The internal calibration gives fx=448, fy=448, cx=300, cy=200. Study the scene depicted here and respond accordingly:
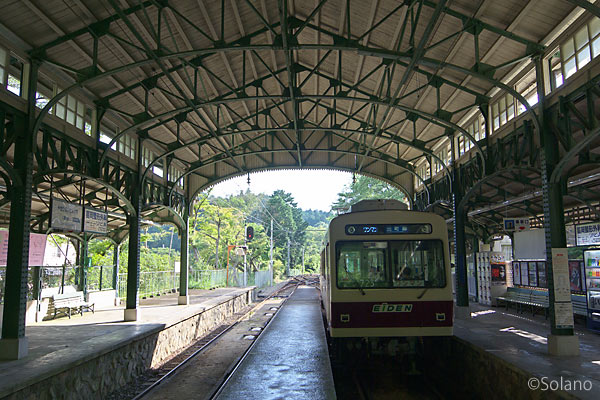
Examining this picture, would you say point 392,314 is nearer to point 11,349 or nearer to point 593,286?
point 593,286

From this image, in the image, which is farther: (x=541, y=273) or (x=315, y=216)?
(x=315, y=216)

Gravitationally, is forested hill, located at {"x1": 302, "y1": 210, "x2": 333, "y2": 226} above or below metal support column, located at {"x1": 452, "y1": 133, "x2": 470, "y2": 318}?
above

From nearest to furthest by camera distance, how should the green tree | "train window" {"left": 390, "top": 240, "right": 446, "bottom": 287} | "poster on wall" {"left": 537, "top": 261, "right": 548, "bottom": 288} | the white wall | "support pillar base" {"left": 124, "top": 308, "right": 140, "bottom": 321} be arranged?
"train window" {"left": 390, "top": 240, "right": 446, "bottom": 287} → "support pillar base" {"left": 124, "top": 308, "right": 140, "bottom": 321} → the white wall → "poster on wall" {"left": 537, "top": 261, "right": 548, "bottom": 288} → the green tree

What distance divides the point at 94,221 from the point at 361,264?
7.49 metres

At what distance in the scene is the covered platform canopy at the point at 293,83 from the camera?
7.59 meters

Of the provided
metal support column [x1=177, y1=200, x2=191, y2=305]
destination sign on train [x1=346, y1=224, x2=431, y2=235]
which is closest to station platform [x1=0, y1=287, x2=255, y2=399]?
metal support column [x1=177, y1=200, x2=191, y2=305]

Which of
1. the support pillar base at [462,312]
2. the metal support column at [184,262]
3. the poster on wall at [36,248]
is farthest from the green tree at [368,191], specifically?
the poster on wall at [36,248]

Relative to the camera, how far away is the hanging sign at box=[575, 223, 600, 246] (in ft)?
36.8

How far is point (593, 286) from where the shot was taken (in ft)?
33.0

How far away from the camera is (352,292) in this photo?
24.6 ft

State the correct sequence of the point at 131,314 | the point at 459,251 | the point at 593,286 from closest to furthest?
the point at 593,286
the point at 131,314
the point at 459,251

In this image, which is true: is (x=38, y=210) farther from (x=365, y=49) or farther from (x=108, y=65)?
(x=365, y=49)

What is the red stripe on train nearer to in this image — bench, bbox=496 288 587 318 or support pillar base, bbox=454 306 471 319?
support pillar base, bbox=454 306 471 319

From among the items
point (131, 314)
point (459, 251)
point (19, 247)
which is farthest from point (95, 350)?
point (459, 251)
